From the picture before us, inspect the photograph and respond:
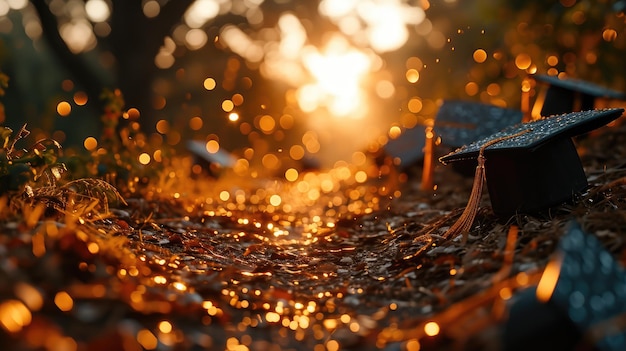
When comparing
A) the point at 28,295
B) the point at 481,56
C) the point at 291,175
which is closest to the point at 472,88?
the point at 481,56

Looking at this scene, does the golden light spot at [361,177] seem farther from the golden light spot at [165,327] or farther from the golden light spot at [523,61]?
the golden light spot at [165,327]

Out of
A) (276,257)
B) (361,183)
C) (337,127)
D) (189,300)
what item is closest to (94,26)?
(361,183)

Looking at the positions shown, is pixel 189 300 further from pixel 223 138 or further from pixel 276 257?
pixel 223 138

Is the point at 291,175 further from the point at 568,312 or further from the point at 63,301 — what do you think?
the point at 568,312

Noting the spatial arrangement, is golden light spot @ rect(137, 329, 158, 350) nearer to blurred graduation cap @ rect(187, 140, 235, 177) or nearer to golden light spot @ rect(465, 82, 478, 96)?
blurred graduation cap @ rect(187, 140, 235, 177)

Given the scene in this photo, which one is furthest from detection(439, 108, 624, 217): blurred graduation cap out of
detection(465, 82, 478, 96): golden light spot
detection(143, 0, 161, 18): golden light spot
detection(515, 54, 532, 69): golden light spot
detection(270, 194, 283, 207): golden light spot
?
detection(465, 82, 478, 96): golden light spot

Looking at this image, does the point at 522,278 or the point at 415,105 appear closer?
the point at 522,278

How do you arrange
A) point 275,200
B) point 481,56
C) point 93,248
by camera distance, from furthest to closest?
point 481,56
point 275,200
point 93,248
